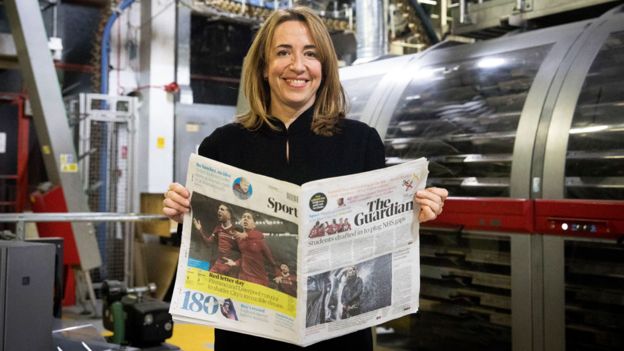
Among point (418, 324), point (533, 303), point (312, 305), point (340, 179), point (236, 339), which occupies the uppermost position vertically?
point (340, 179)

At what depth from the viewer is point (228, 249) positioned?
4.78 ft

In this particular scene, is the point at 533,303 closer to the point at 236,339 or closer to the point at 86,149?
the point at 236,339

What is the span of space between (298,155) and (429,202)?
31 centimetres

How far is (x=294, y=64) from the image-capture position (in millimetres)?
1489

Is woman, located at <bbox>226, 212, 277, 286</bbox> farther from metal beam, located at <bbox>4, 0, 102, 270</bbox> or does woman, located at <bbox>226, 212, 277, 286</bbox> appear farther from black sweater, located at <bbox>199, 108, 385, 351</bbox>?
metal beam, located at <bbox>4, 0, 102, 270</bbox>

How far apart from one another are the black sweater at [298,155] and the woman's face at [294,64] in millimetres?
69

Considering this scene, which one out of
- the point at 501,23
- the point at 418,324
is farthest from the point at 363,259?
the point at 501,23

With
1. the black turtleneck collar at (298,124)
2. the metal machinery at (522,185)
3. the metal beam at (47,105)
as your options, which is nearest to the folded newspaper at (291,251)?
the black turtleneck collar at (298,124)

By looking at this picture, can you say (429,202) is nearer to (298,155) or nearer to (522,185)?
(298,155)

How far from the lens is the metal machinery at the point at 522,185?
2.62m

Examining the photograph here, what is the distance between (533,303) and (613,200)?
21.8 inches

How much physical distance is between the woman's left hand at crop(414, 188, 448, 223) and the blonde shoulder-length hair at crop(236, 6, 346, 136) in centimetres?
24

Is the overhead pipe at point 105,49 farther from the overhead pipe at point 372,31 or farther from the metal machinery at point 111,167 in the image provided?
the overhead pipe at point 372,31

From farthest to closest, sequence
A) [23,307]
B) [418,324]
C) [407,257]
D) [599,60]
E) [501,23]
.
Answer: [501,23]
[418,324]
[599,60]
[23,307]
[407,257]
